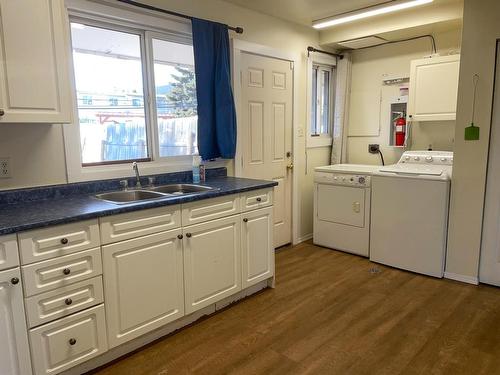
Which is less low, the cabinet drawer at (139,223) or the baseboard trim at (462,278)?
the cabinet drawer at (139,223)


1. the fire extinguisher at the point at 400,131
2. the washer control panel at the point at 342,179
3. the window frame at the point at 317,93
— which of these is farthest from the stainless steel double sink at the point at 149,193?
the fire extinguisher at the point at 400,131

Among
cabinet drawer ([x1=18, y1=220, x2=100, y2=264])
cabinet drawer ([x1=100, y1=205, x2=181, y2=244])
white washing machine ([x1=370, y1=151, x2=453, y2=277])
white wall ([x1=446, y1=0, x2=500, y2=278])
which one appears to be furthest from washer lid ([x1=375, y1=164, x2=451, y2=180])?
cabinet drawer ([x1=18, y1=220, x2=100, y2=264])

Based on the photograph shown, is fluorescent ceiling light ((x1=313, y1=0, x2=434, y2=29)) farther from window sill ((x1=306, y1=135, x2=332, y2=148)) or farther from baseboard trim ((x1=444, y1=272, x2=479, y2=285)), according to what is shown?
baseboard trim ((x1=444, y1=272, x2=479, y2=285))

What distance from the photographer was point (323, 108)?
181 inches

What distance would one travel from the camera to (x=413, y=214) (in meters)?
3.31

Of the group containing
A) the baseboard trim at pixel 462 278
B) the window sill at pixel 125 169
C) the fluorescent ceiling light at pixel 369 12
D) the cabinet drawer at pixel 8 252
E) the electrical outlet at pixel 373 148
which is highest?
the fluorescent ceiling light at pixel 369 12

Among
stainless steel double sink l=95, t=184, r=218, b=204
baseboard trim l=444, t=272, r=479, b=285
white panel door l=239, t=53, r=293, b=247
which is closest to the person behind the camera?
stainless steel double sink l=95, t=184, r=218, b=204

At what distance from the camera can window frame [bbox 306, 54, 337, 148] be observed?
13.8 feet

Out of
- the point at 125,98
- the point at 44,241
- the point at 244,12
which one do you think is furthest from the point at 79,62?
the point at 244,12

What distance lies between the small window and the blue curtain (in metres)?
1.53

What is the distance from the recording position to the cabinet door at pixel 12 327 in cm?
167

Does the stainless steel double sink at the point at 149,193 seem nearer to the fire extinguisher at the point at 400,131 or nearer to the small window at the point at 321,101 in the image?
the small window at the point at 321,101

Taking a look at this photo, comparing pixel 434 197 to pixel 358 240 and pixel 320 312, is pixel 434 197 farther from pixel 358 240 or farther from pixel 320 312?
pixel 320 312

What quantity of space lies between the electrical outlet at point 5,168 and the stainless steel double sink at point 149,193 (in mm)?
513
